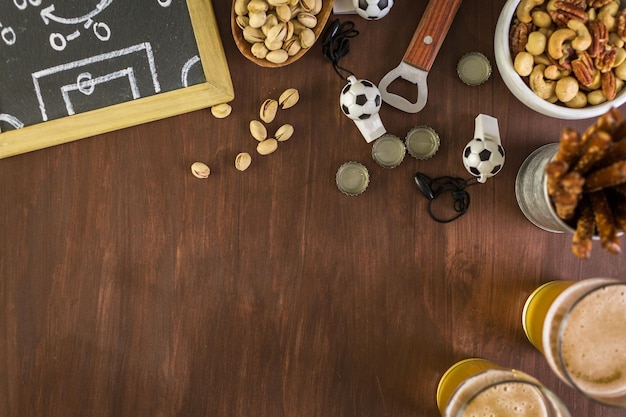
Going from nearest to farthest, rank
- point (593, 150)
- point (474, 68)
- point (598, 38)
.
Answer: point (593, 150) < point (598, 38) < point (474, 68)

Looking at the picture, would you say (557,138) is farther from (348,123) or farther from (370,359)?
(370,359)

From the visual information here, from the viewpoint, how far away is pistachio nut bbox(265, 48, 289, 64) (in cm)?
86

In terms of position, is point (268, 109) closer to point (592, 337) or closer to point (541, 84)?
point (541, 84)

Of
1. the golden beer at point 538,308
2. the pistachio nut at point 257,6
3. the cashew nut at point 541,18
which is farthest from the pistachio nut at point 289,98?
the golden beer at point 538,308

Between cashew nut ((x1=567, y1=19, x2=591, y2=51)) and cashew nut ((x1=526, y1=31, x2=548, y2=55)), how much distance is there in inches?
1.5

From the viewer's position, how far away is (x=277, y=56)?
860 millimetres

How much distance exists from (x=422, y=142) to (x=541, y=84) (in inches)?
7.5

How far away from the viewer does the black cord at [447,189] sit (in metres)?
0.87

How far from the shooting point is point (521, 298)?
0.89m

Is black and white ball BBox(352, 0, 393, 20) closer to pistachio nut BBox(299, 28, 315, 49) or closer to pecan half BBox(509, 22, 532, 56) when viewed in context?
pistachio nut BBox(299, 28, 315, 49)

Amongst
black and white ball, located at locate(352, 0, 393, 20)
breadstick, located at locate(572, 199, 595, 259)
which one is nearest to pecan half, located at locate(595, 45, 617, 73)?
breadstick, located at locate(572, 199, 595, 259)

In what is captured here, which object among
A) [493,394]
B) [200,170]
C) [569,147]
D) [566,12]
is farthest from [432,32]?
[493,394]

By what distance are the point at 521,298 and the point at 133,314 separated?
0.63 meters

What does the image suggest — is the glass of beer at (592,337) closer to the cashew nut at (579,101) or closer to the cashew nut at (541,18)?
the cashew nut at (579,101)
